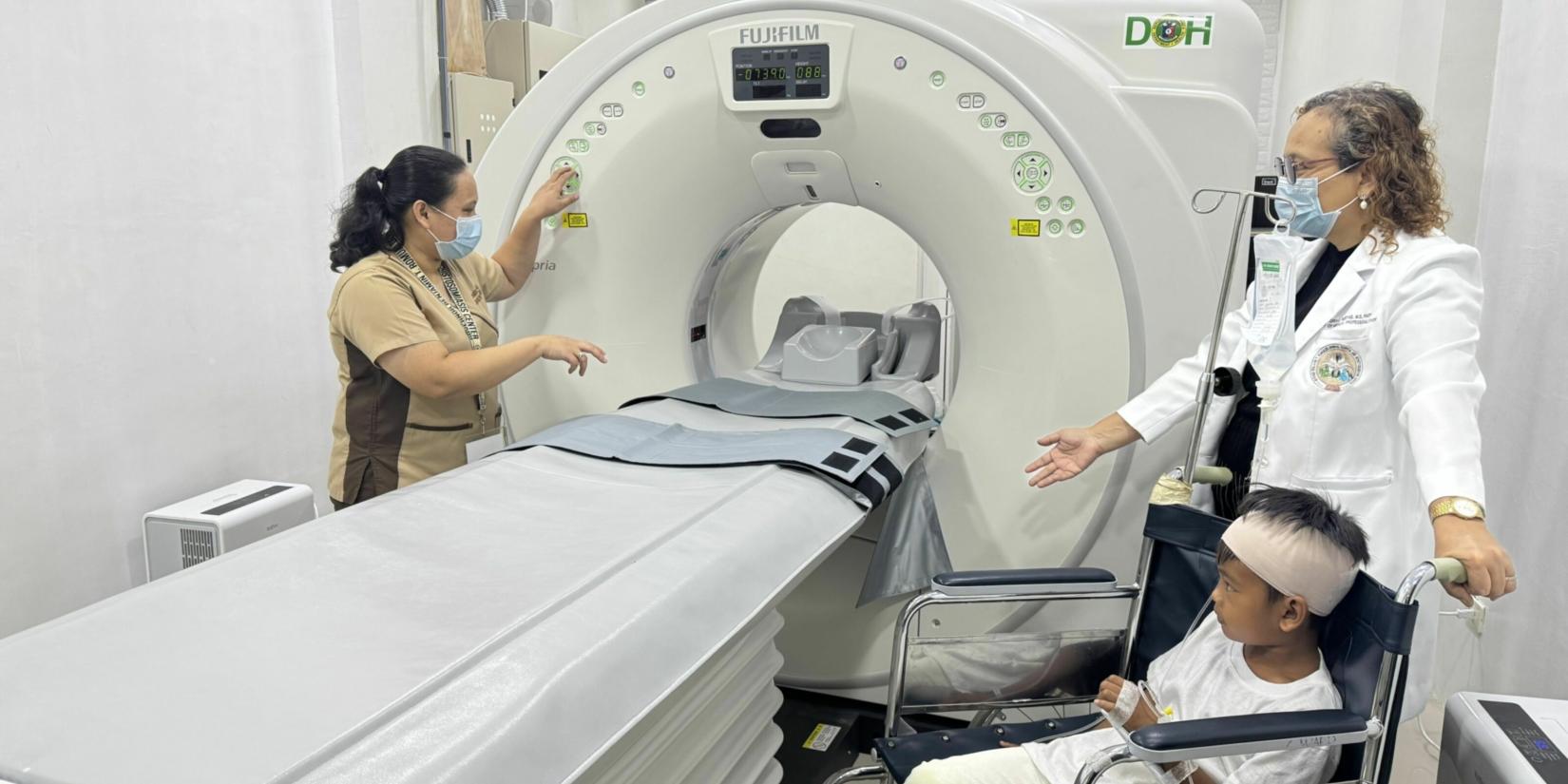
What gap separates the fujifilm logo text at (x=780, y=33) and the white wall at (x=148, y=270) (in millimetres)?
1269

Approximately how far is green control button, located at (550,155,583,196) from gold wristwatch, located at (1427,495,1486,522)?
153cm

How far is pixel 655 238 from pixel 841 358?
438 mm

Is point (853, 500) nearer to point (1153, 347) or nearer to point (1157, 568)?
point (1157, 568)

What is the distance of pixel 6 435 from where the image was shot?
1942mm

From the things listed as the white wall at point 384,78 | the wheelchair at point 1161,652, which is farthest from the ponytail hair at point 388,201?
the wheelchair at point 1161,652

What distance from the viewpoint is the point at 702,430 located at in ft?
5.83

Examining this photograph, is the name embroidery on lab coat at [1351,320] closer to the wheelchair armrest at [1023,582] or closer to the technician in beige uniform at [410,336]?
the wheelchair armrest at [1023,582]

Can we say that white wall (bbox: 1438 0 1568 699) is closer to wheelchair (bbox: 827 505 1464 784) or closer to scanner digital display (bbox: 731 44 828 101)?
wheelchair (bbox: 827 505 1464 784)

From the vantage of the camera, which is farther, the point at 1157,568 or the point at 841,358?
the point at 841,358

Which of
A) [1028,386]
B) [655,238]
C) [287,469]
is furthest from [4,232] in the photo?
[1028,386]

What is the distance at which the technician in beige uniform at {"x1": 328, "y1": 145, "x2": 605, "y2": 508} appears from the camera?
1.80 m

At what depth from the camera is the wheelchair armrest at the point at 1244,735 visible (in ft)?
3.69

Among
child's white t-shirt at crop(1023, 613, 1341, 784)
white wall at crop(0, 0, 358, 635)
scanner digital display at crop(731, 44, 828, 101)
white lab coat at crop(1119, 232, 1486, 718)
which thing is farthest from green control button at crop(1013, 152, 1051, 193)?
white wall at crop(0, 0, 358, 635)

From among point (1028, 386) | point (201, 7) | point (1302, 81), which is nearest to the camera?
point (1028, 386)
